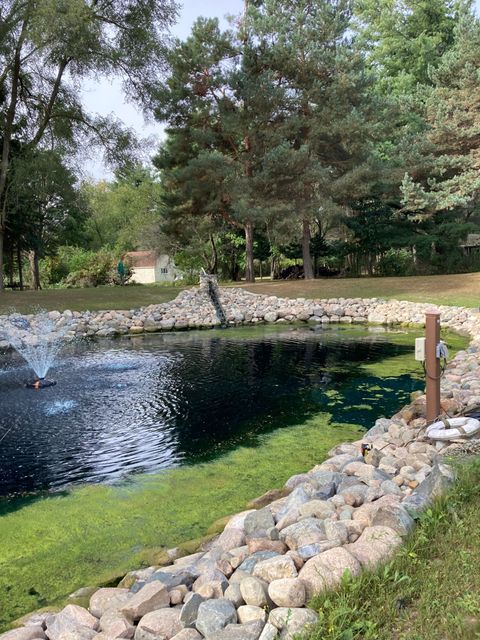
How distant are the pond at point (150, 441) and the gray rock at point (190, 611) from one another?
1.09m

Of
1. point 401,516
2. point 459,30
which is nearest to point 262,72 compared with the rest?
point 459,30

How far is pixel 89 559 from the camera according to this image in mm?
3482

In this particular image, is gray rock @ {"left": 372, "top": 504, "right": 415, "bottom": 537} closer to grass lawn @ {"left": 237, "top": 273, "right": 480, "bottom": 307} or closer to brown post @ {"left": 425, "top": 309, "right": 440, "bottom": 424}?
brown post @ {"left": 425, "top": 309, "right": 440, "bottom": 424}

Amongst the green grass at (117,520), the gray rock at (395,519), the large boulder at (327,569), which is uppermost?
the gray rock at (395,519)

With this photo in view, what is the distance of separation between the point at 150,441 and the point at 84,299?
13.5 meters

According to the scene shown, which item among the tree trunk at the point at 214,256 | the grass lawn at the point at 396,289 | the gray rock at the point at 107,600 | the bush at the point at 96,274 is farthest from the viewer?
the bush at the point at 96,274

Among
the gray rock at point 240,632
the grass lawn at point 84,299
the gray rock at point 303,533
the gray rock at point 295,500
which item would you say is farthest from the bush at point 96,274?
the gray rock at point 240,632

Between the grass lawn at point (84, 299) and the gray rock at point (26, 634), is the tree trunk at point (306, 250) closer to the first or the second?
the grass lawn at point (84, 299)

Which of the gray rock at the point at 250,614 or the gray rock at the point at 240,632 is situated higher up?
the gray rock at the point at 240,632

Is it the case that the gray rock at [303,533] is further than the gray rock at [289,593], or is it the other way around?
the gray rock at [303,533]

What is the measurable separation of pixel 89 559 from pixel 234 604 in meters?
1.53

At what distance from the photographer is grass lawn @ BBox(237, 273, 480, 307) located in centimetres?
1715

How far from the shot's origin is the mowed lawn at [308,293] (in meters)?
17.0

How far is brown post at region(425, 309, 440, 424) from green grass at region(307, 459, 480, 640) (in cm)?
238
